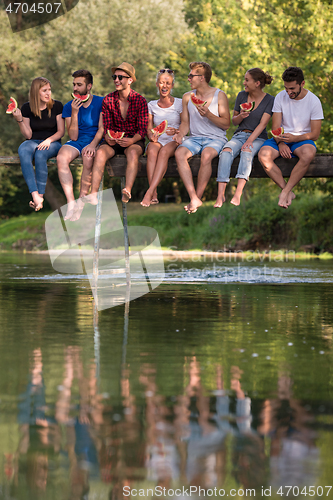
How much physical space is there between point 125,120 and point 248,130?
190 cm

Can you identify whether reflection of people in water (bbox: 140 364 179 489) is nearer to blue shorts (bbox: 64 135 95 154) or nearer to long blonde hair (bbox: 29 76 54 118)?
blue shorts (bbox: 64 135 95 154)

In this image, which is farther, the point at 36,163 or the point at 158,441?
the point at 36,163

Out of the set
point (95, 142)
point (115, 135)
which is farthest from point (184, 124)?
point (95, 142)

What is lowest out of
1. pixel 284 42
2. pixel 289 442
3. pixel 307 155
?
pixel 289 442

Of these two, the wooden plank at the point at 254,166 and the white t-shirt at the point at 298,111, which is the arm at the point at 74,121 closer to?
the wooden plank at the point at 254,166

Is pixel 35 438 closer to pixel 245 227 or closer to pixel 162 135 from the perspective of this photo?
pixel 162 135

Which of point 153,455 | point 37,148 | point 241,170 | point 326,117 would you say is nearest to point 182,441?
point 153,455

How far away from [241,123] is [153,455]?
882 cm

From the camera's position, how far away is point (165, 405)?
15.9 ft

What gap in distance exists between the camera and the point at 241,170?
1163 cm

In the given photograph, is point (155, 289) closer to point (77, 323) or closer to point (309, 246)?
point (77, 323)

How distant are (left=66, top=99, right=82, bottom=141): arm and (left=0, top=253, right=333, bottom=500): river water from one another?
11.1ft

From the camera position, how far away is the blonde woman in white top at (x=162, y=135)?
11.9 metres

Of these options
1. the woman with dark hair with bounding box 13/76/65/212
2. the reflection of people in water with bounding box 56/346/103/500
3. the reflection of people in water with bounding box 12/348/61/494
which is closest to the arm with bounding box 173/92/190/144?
the woman with dark hair with bounding box 13/76/65/212
